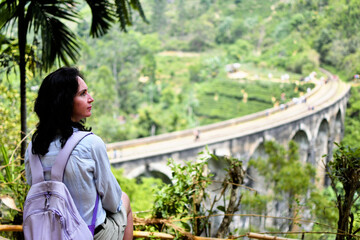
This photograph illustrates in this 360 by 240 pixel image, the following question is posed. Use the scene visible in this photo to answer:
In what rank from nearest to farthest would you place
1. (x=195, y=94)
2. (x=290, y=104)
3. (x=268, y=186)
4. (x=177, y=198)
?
(x=177, y=198) → (x=268, y=186) → (x=290, y=104) → (x=195, y=94)

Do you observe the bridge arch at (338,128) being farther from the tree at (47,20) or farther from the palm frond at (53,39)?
the palm frond at (53,39)

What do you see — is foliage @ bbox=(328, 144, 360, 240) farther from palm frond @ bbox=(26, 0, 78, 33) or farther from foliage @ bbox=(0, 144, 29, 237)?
palm frond @ bbox=(26, 0, 78, 33)

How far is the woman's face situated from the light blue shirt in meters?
0.08

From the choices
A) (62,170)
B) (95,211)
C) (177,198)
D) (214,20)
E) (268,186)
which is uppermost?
(214,20)

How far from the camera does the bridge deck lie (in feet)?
32.0

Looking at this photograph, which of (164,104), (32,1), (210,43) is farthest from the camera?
(210,43)

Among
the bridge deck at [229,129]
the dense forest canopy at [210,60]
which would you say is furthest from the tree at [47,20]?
the bridge deck at [229,129]

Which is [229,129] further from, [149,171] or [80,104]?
[80,104]

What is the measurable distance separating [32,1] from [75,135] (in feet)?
3.78

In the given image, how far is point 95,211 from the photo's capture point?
95 centimetres

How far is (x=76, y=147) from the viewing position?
893 millimetres

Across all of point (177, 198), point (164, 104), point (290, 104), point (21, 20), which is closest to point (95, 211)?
point (177, 198)

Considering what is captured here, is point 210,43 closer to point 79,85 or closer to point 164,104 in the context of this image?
point 164,104

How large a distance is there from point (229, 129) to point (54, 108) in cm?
1145
